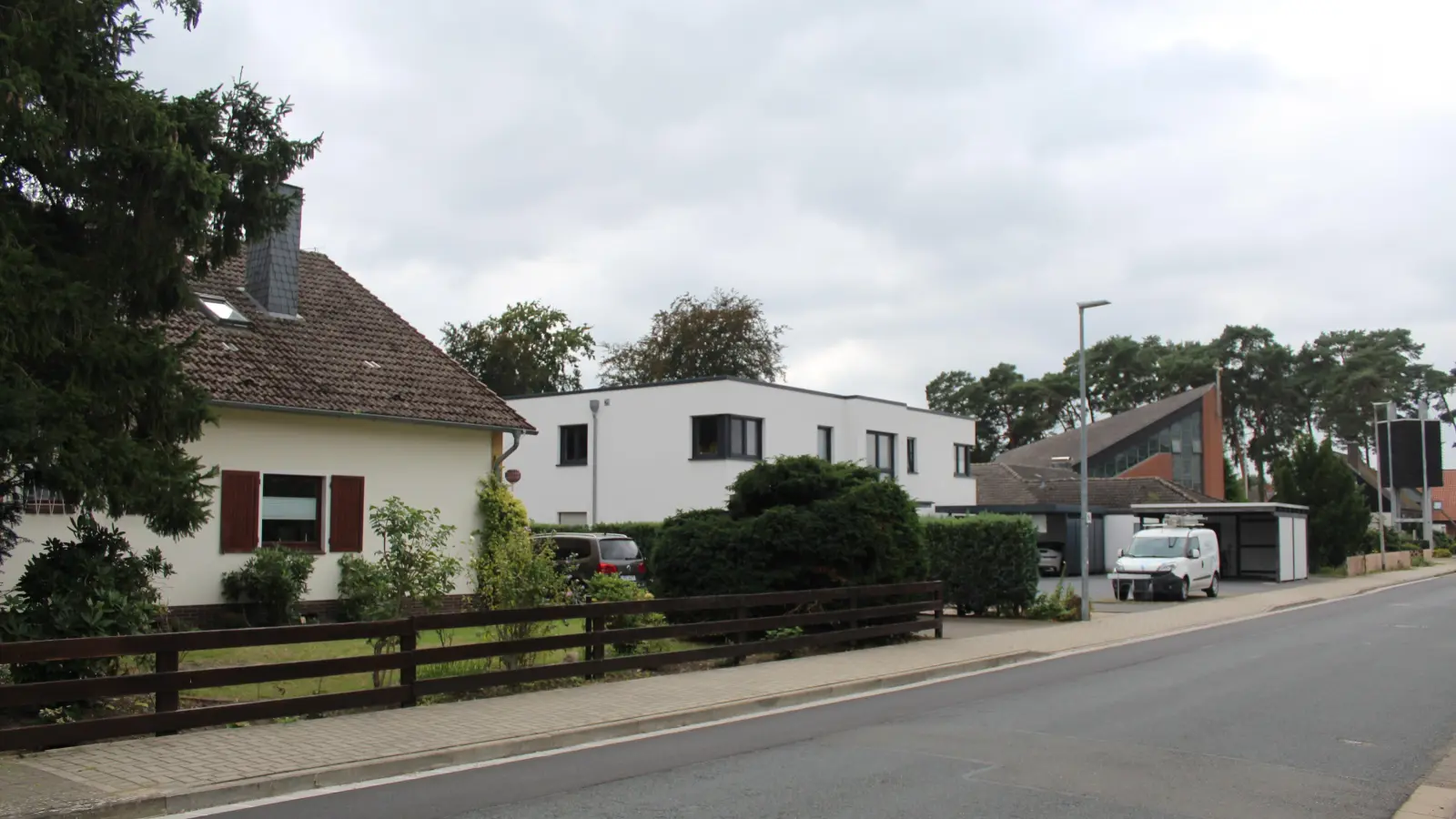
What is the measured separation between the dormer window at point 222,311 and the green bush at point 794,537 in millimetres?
8394

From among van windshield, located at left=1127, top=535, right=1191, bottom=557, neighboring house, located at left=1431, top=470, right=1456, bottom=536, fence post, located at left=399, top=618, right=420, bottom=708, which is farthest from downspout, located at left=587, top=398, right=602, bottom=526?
neighboring house, located at left=1431, top=470, right=1456, bottom=536

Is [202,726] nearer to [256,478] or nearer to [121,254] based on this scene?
[121,254]

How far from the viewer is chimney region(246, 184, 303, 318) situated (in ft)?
70.7

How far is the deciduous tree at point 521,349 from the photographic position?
198 ft

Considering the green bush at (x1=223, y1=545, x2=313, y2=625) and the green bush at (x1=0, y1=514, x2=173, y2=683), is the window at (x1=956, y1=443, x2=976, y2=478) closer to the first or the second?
the green bush at (x1=223, y1=545, x2=313, y2=625)

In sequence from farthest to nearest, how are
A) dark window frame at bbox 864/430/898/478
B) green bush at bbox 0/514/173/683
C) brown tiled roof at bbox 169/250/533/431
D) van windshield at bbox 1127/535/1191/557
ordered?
1. dark window frame at bbox 864/430/898/478
2. van windshield at bbox 1127/535/1191/557
3. brown tiled roof at bbox 169/250/533/431
4. green bush at bbox 0/514/173/683

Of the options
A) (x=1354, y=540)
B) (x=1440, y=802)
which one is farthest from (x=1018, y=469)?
(x=1440, y=802)

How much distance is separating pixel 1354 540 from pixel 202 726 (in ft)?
162

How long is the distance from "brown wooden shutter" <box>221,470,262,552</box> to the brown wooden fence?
235 inches

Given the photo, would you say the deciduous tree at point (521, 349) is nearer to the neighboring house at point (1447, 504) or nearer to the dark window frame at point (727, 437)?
the dark window frame at point (727, 437)

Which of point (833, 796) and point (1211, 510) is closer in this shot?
point (833, 796)

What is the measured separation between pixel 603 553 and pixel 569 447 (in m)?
18.0

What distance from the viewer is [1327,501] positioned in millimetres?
48750

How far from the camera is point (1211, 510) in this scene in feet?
144
